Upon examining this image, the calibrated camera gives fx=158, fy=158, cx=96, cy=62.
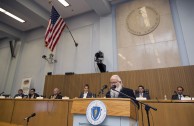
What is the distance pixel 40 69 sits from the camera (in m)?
8.91

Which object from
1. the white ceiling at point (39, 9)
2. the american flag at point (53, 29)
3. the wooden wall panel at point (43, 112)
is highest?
the white ceiling at point (39, 9)

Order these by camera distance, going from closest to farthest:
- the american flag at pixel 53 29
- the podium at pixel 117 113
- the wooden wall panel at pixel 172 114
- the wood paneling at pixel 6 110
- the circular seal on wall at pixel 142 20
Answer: the podium at pixel 117 113 < the wooden wall panel at pixel 172 114 < the wood paneling at pixel 6 110 < the american flag at pixel 53 29 < the circular seal on wall at pixel 142 20

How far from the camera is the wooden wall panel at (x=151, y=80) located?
5.06 meters

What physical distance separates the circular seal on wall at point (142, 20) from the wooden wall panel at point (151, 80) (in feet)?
5.97

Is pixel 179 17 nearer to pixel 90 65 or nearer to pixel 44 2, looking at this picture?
pixel 90 65

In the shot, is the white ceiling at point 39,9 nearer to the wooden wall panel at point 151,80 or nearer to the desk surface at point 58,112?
the wooden wall panel at point 151,80

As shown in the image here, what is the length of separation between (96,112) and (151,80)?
412cm

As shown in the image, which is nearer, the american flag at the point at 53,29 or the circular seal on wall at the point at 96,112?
the circular seal on wall at the point at 96,112

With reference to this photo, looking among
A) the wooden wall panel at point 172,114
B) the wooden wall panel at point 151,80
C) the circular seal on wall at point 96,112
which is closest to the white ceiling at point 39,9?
the wooden wall panel at point 151,80

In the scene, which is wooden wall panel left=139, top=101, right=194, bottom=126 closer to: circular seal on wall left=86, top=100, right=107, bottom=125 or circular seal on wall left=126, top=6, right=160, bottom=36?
circular seal on wall left=86, top=100, right=107, bottom=125

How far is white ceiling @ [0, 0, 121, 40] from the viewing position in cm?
706

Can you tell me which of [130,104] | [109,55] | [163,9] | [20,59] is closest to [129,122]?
[130,104]

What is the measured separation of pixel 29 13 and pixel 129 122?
780cm

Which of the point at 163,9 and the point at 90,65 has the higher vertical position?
the point at 163,9
